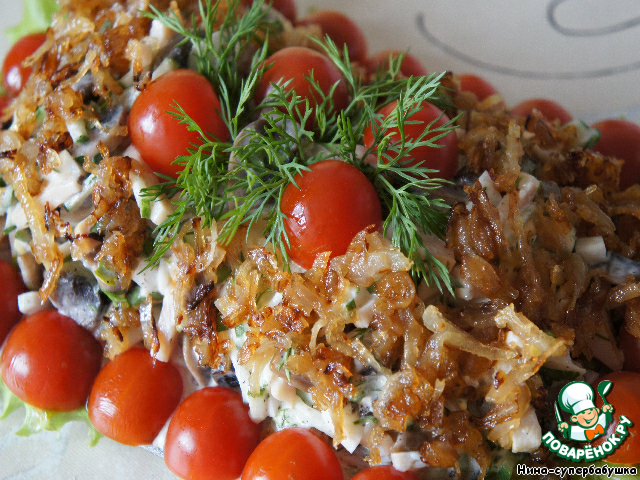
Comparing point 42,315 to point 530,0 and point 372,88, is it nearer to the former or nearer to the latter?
point 372,88

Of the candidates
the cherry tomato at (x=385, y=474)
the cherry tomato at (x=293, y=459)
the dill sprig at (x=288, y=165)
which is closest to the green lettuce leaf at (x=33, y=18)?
the dill sprig at (x=288, y=165)

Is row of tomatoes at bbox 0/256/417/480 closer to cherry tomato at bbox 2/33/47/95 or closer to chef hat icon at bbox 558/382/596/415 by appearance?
chef hat icon at bbox 558/382/596/415

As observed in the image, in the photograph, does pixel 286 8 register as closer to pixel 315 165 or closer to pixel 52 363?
pixel 315 165

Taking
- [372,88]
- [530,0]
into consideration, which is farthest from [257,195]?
[530,0]

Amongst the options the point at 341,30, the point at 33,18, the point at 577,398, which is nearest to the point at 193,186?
the point at 577,398

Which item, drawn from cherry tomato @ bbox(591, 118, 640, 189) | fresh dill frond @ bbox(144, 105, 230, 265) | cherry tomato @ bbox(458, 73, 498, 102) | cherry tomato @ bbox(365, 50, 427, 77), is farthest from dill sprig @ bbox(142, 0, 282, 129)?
cherry tomato @ bbox(591, 118, 640, 189)
